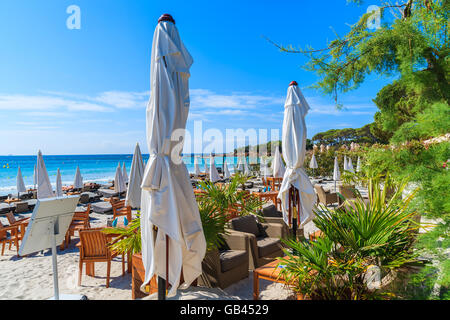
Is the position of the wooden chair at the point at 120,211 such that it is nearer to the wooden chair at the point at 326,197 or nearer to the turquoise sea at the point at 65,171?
the wooden chair at the point at 326,197

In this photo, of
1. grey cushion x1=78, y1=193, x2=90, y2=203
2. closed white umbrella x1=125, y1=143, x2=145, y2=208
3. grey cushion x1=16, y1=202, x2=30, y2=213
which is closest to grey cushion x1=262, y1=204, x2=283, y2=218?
closed white umbrella x1=125, y1=143, x2=145, y2=208

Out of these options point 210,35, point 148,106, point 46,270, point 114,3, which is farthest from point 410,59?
point 210,35

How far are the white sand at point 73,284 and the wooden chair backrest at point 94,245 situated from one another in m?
0.50

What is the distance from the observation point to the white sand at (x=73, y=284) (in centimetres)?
338

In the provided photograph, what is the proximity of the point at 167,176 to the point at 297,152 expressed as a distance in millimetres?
2722

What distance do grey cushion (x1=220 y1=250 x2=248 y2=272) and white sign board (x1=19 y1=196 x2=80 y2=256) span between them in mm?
2177

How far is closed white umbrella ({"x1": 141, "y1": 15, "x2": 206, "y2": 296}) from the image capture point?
2.26 metres

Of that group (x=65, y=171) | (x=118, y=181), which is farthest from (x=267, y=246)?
(x=65, y=171)

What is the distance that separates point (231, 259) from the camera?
→ 3.76 meters

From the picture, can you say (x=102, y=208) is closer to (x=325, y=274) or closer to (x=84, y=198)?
(x=84, y=198)

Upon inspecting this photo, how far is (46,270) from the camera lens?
4777mm

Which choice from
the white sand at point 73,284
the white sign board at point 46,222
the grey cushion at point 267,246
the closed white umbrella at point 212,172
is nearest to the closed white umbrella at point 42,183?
the white sand at point 73,284

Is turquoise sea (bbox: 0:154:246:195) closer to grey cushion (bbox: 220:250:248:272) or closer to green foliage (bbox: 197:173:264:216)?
green foliage (bbox: 197:173:264:216)
